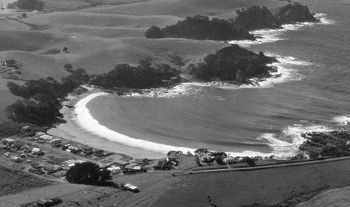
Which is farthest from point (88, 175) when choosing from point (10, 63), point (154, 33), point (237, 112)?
point (154, 33)

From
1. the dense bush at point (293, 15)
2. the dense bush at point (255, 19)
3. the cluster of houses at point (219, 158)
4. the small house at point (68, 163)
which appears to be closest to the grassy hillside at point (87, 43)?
the dense bush at point (255, 19)

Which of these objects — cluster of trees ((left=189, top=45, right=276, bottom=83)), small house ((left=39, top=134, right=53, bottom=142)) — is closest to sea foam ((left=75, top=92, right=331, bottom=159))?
small house ((left=39, top=134, right=53, bottom=142))

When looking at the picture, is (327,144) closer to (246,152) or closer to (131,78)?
(246,152)

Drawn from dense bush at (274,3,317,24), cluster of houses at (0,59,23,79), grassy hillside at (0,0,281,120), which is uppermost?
dense bush at (274,3,317,24)

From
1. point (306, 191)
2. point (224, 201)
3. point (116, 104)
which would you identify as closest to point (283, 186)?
point (306, 191)

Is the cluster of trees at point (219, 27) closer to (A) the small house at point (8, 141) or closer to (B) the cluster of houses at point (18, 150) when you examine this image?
(A) the small house at point (8, 141)

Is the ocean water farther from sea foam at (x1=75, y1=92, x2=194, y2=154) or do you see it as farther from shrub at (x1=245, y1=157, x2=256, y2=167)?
shrub at (x1=245, y1=157, x2=256, y2=167)
